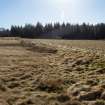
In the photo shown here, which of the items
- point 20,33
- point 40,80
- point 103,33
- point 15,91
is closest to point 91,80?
point 40,80

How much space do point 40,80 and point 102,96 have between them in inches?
213

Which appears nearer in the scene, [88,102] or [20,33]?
[88,102]

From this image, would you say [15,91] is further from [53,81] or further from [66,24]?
[66,24]

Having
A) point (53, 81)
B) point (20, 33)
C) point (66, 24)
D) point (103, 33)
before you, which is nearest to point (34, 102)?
point (53, 81)

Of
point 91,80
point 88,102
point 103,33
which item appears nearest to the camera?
point 88,102

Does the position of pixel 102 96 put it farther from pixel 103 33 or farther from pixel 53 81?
pixel 103 33

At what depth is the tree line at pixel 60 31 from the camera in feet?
465

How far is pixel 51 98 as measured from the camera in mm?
12328

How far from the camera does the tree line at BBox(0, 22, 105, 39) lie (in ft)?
465

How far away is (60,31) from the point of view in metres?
164

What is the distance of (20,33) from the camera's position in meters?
154

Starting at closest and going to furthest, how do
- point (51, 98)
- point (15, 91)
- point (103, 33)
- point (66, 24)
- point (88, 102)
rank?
point (88, 102) < point (51, 98) < point (15, 91) < point (103, 33) < point (66, 24)

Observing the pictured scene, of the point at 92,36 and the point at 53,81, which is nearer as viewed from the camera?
the point at 53,81

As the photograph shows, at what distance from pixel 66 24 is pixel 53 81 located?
540 ft
